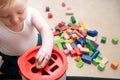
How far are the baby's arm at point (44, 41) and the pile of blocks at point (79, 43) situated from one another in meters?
0.26

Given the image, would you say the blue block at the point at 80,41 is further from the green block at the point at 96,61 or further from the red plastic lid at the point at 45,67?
the red plastic lid at the point at 45,67

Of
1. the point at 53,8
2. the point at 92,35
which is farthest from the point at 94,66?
the point at 53,8

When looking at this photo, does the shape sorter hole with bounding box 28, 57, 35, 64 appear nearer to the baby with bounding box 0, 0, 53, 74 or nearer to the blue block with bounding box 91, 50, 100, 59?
the baby with bounding box 0, 0, 53, 74

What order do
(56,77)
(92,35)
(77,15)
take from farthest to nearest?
(77,15)
(92,35)
(56,77)

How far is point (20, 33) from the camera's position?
36.4 inches

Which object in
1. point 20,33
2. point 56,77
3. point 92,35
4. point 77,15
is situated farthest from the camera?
point 77,15

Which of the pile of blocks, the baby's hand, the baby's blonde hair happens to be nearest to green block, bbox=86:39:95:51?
the pile of blocks

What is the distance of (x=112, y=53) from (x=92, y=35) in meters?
0.15

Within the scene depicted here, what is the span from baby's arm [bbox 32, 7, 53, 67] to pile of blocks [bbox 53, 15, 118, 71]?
0.26 metres

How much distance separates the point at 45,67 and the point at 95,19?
61 centimetres

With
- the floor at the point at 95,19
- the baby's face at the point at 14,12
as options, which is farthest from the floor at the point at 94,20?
the baby's face at the point at 14,12

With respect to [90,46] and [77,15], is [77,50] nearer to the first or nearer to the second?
[90,46]

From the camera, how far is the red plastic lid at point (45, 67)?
28.8 inches

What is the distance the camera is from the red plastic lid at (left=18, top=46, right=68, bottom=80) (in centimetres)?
73
